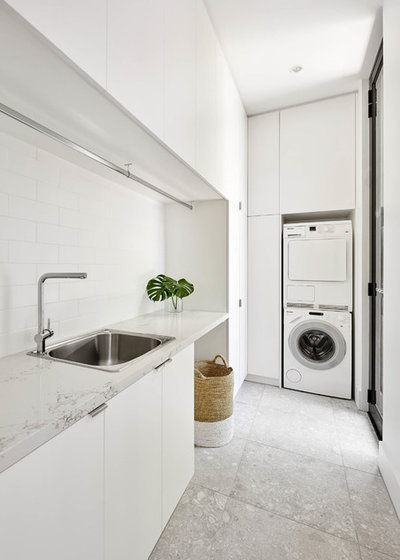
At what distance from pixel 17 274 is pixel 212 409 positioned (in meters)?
1.48

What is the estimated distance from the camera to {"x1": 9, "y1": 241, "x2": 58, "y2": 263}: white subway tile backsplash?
4.05ft

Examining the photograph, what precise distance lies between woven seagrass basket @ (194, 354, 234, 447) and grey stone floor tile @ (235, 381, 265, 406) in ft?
2.41

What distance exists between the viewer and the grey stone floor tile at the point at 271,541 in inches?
48.6

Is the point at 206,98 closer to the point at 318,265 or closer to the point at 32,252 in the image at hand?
the point at 32,252

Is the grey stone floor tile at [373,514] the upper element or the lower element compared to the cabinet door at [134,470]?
lower

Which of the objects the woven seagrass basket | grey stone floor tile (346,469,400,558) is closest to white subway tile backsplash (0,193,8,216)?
the woven seagrass basket

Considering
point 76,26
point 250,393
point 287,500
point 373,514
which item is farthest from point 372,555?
point 76,26

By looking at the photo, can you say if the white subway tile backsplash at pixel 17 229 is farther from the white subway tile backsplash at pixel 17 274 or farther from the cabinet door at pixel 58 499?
the cabinet door at pixel 58 499

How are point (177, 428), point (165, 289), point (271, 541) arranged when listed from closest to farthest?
point (271, 541) < point (177, 428) < point (165, 289)

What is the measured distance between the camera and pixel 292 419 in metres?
2.40

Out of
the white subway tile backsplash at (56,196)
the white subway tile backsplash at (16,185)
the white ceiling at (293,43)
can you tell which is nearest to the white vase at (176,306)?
the white subway tile backsplash at (56,196)

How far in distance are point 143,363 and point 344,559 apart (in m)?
1.24

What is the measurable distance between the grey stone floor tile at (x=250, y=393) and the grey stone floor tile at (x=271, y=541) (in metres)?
1.28

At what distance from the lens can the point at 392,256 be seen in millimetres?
1581
